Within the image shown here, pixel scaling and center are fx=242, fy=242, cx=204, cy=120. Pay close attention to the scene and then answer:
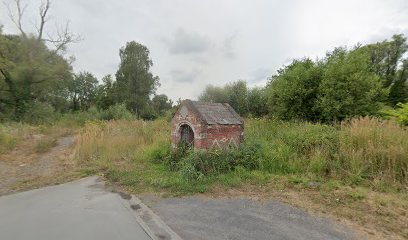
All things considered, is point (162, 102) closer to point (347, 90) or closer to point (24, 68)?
point (24, 68)

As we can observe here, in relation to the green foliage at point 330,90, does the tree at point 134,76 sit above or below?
above

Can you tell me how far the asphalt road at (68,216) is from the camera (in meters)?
4.00

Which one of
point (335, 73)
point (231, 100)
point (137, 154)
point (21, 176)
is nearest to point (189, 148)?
point (137, 154)

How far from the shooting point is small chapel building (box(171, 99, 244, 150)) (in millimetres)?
7262

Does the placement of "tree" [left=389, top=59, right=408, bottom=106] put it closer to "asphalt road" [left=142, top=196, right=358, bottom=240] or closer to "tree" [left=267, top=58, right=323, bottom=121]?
"tree" [left=267, top=58, right=323, bottom=121]

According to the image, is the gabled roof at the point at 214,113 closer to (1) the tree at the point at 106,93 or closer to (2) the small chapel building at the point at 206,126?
(2) the small chapel building at the point at 206,126

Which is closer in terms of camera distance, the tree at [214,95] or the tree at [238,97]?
the tree at [238,97]

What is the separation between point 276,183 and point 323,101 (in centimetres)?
662

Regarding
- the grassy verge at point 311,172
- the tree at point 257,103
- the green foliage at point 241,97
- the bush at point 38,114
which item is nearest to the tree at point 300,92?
the grassy verge at point 311,172

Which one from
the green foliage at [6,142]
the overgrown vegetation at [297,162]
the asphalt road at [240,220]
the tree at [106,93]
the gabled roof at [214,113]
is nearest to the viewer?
the asphalt road at [240,220]

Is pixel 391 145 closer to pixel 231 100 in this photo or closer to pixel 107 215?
pixel 107 215

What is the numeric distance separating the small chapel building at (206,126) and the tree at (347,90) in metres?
5.43

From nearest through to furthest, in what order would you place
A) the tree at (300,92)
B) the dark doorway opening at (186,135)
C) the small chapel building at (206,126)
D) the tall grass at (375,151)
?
the tall grass at (375,151), the small chapel building at (206,126), the dark doorway opening at (186,135), the tree at (300,92)

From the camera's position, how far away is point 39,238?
3.87 metres
